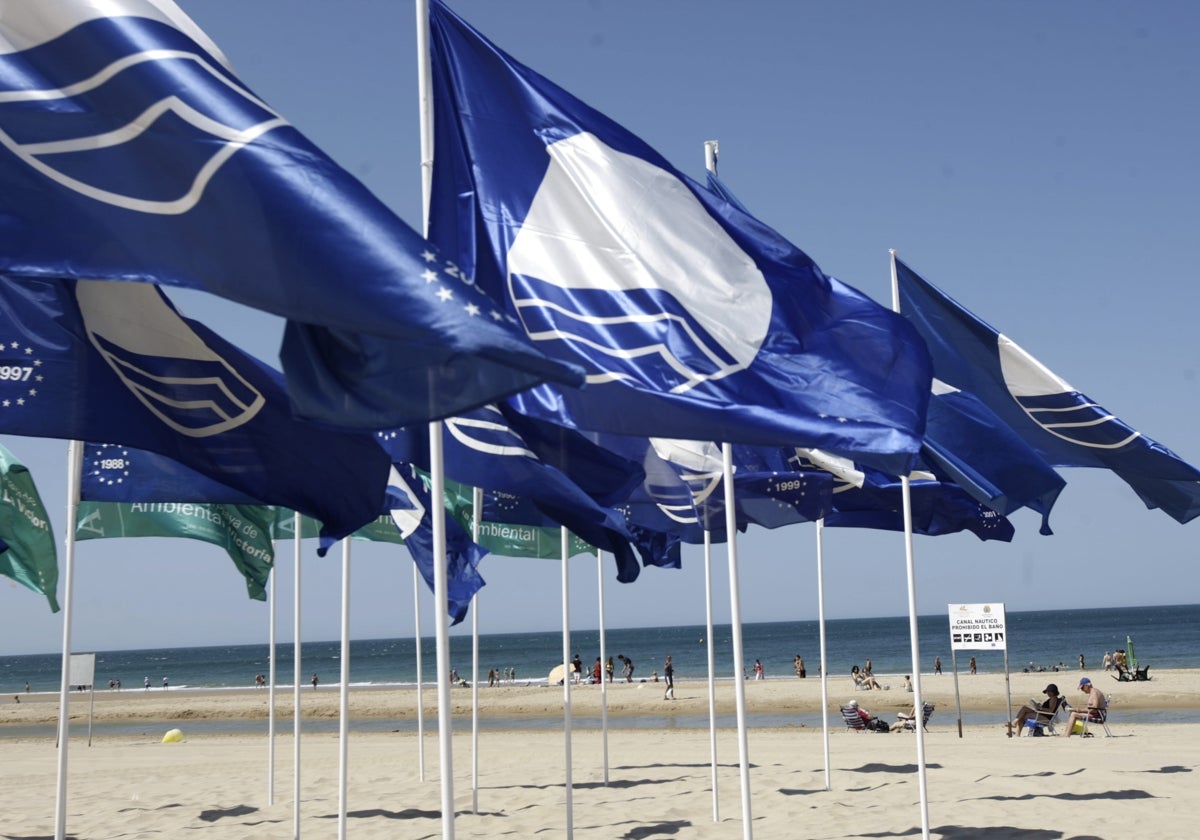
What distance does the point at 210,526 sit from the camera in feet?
53.1

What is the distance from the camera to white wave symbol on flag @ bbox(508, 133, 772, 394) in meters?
Answer: 7.91

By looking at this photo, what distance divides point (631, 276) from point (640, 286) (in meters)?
0.09

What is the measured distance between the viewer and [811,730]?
3072 centimetres

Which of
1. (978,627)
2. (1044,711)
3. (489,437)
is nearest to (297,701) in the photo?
(489,437)

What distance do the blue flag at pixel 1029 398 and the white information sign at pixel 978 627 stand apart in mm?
9508

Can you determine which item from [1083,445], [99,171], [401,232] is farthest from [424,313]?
[1083,445]

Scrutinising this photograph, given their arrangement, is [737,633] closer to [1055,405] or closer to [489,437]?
[489,437]

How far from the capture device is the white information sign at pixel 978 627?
23312mm

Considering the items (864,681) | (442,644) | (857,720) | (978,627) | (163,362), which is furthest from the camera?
(864,681)

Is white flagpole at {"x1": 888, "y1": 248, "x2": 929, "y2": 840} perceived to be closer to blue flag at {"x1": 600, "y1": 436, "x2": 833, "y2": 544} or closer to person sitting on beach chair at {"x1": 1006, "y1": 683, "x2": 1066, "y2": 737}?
blue flag at {"x1": 600, "y1": 436, "x2": 833, "y2": 544}

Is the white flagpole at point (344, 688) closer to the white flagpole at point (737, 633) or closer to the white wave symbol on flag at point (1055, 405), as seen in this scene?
the white flagpole at point (737, 633)

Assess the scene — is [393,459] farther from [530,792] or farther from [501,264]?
[530,792]

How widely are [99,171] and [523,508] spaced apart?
30.8 feet

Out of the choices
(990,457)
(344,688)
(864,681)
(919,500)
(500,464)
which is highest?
(990,457)
